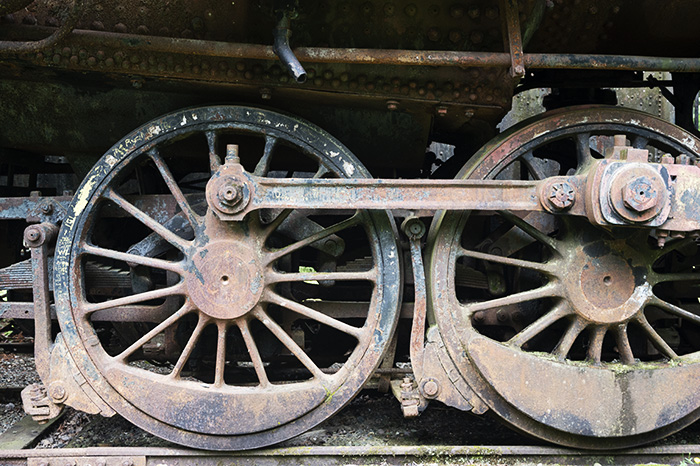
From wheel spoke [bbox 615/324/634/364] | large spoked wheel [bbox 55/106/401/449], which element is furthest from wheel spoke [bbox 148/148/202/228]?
wheel spoke [bbox 615/324/634/364]

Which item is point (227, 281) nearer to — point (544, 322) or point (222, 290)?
point (222, 290)

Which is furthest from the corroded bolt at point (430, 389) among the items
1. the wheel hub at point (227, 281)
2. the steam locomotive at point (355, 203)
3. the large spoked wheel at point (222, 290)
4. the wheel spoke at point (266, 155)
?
the wheel spoke at point (266, 155)

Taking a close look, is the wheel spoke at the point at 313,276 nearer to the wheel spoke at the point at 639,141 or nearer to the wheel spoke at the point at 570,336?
the wheel spoke at the point at 570,336

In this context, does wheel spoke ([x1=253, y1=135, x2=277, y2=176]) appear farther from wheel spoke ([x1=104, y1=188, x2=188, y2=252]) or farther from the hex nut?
the hex nut

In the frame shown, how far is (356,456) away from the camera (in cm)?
258

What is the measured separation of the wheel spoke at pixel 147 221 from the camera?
264 cm

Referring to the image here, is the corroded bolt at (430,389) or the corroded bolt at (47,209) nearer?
the corroded bolt at (430,389)

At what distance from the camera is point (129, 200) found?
290 cm

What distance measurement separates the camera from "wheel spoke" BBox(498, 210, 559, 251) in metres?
2.62

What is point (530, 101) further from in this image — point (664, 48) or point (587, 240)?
point (587, 240)

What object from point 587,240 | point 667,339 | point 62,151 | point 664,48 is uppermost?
point 664,48

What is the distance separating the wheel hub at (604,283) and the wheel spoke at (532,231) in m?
0.10

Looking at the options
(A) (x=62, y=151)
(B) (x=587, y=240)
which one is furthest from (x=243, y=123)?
(B) (x=587, y=240)

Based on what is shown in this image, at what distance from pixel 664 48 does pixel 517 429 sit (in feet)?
6.51
